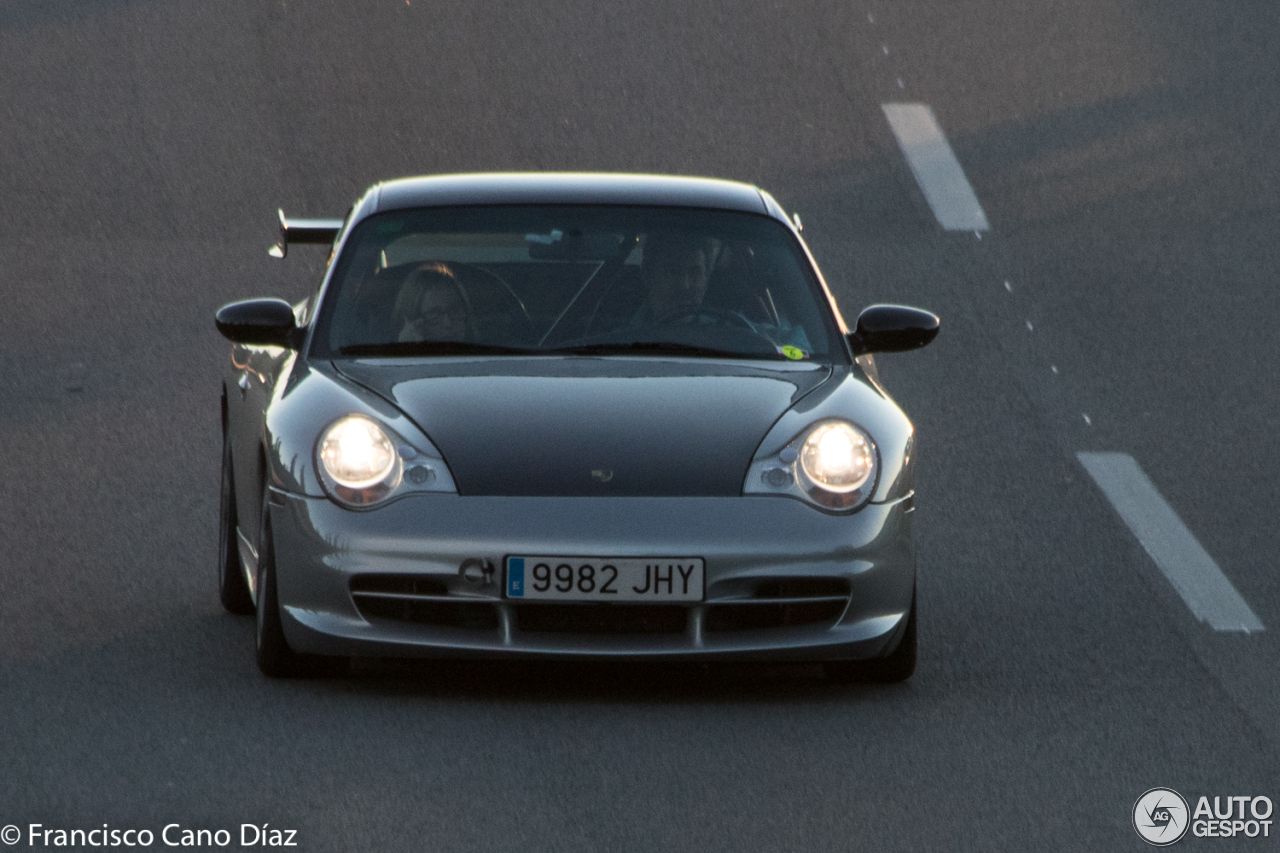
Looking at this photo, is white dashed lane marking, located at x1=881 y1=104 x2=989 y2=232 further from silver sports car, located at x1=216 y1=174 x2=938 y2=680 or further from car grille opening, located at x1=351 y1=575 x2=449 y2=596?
car grille opening, located at x1=351 y1=575 x2=449 y2=596

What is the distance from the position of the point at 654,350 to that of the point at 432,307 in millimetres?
703

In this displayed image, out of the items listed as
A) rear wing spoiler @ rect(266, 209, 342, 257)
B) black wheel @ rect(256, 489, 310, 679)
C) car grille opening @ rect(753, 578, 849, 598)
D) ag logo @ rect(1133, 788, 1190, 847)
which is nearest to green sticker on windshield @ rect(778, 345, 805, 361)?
car grille opening @ rect(753, 578, 849, 598)

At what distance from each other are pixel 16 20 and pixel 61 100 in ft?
9.60

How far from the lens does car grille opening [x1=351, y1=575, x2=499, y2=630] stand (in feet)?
21.0

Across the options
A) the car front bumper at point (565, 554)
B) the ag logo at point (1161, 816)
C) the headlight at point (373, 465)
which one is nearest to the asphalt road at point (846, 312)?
the ag logo at point (1161, 816)

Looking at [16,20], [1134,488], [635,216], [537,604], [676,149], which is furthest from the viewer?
[16,20]

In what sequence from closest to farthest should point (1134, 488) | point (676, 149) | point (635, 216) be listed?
1. point (635, 216)
2. point (1134, 488)
3. point (676, 149)

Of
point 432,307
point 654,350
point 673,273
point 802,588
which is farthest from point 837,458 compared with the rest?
point 432,307

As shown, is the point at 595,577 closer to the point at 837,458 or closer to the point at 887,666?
the point at 837,458

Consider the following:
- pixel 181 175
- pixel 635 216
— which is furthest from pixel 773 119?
pixel 635 216

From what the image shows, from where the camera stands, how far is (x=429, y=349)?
7.23 meters

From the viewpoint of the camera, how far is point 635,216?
25.5 feet

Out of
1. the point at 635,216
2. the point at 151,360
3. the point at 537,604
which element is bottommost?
the point at 151,360

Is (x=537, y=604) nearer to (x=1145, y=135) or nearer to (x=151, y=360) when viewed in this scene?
(x=151, y=360)
